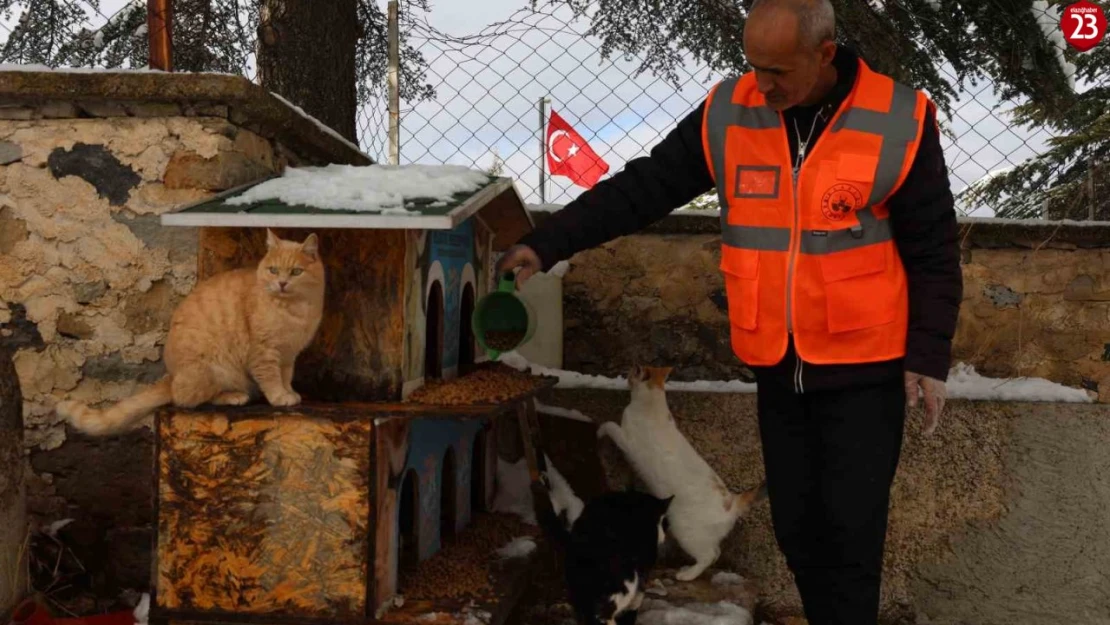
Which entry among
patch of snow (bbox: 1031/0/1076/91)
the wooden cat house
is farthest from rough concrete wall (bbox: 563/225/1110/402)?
the wooden cat house

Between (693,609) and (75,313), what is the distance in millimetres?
2374

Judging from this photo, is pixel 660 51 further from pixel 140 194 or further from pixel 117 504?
pixel 117 504

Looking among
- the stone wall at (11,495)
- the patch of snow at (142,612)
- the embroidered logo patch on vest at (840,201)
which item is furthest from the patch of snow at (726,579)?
the stone wall at (11,495)

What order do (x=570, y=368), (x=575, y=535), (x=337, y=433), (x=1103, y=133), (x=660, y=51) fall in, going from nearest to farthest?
(x=337, y=433), (x=575, y=535), (x=570, y=368), (x=660, y=51), (x=1103, y=133)

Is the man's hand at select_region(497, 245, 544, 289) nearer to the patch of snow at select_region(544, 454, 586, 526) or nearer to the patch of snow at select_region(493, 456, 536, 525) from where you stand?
the patch of snow at select_region(544, 454, 586, 526)

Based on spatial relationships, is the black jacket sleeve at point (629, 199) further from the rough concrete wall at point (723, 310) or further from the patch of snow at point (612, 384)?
the rough concrete wall at point (723, 310)

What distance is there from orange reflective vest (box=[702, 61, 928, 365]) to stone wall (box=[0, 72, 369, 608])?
1.79m

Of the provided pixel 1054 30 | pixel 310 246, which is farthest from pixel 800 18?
pixel 1054 30

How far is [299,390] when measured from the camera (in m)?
3.00

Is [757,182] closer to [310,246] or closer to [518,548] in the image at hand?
[310,246]

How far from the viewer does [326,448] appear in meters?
2.71

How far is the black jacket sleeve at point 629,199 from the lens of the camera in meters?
2.81

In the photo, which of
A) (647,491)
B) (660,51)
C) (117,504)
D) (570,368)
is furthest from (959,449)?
(117,504)

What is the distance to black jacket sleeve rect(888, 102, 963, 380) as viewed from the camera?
2414 mm
